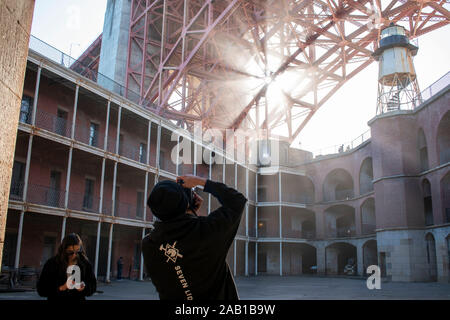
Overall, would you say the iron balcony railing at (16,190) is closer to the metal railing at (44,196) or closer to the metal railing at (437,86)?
the metal railing at (44,196)

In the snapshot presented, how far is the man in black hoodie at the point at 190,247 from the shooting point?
2248mm

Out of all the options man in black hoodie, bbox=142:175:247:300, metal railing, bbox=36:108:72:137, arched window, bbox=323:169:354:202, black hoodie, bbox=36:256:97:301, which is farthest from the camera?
arched window, bbox=323:169:354:202

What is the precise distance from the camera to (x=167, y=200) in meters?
2.25

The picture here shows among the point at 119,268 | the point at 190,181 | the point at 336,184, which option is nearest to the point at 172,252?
the point at 190,181

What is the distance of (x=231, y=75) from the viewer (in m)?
33.1

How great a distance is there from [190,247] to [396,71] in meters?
28.2

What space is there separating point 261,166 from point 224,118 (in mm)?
5705

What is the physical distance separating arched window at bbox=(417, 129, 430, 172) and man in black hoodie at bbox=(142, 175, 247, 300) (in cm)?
2679

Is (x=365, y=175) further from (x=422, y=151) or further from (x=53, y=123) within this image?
(x=53, y=123)

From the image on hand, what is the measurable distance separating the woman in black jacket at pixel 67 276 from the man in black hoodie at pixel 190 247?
6.21 feet

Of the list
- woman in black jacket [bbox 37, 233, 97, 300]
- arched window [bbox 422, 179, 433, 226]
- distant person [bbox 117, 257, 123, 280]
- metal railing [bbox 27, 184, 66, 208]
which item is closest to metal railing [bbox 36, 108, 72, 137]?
metal railing [bbox 27, 184, 66, 208]

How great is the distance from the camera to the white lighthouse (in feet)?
90.5

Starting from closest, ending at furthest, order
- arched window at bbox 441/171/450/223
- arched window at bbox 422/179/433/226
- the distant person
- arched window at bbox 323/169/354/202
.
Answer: the distant person → arched window at bbox 441/171/450/223 → arched window at bbox 422/179/433/226 → arched window at bbox 323/169/354/202

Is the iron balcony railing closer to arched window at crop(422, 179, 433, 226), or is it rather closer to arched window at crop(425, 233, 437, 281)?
arched window at crop(425, 233, 437, 281)
